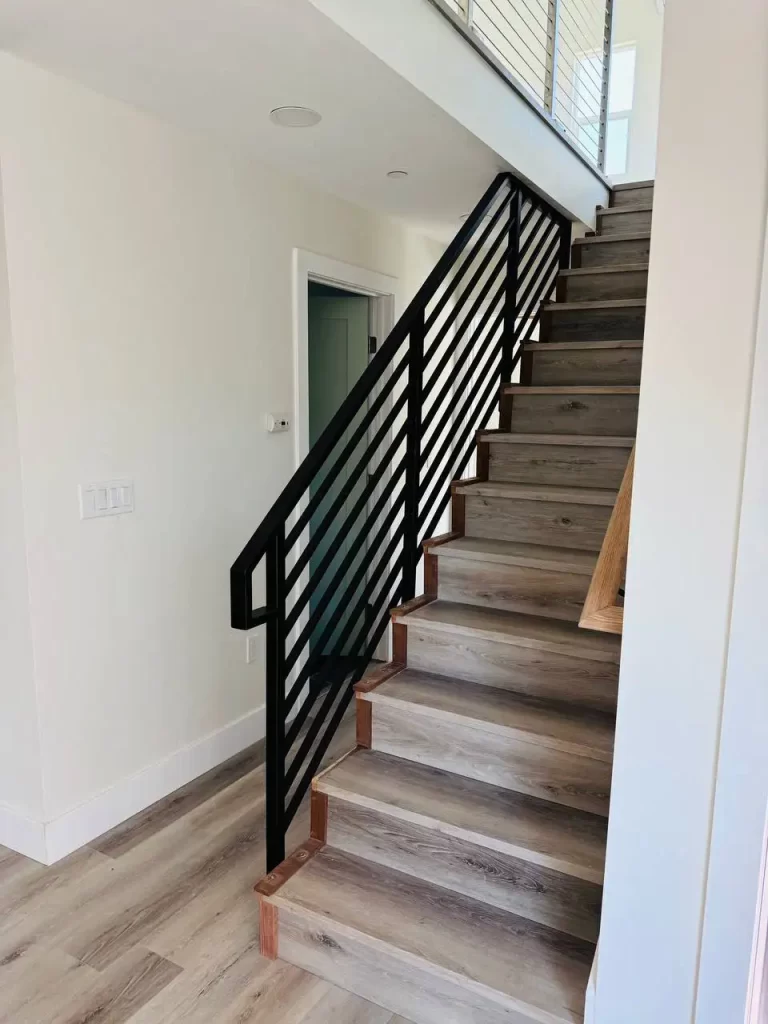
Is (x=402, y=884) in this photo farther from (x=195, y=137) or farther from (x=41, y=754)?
(x=195, y=137)

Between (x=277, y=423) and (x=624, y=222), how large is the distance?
2.21 metres

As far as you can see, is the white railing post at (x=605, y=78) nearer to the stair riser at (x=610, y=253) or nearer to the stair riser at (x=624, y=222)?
the stair riser at (x=624, y=222)

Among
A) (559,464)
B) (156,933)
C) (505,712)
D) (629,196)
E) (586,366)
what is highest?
(629,196)

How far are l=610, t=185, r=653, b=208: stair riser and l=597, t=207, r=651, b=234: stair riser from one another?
8.2 inches

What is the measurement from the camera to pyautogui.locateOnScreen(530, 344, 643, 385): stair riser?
121 inches

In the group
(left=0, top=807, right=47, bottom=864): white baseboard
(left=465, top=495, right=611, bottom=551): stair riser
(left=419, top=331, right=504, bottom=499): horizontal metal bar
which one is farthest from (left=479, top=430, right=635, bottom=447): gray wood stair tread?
(left=0, top=807, right=47, bottom=864): white baseboard

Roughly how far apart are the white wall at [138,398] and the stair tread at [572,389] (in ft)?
3.26

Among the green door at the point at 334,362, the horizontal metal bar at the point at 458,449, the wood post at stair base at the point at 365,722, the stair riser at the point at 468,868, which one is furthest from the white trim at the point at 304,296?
the stair riser at the point at 468,868

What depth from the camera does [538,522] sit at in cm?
259

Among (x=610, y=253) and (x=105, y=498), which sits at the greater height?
(x=610, y=253)

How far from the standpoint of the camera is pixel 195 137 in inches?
97.7

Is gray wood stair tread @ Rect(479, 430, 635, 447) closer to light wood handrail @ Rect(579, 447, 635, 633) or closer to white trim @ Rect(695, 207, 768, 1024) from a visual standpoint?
light wood handrail @ Rect(579, 447, 635, 633)

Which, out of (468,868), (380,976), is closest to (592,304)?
(468,868)

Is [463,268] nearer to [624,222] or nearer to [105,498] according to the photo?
[105,498]
